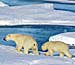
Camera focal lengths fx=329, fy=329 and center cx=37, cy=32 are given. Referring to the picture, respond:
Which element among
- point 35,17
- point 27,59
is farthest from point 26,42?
point 35,17

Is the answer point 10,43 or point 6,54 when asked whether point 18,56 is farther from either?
point 10,43

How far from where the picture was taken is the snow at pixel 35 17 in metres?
8.09

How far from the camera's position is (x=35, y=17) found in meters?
8.80

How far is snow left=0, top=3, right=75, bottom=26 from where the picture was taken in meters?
8.09

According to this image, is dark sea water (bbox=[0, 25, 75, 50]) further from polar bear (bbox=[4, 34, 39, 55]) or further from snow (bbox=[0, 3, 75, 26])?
polar bear (bbox=[4, 34, 39, 55])

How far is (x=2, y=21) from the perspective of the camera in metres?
7.94

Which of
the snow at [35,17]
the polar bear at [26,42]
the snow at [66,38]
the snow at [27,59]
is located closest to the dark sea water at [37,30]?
the snow at [35,17]

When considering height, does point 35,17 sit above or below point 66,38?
below

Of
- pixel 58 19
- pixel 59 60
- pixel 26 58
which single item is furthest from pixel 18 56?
pixel 58 19

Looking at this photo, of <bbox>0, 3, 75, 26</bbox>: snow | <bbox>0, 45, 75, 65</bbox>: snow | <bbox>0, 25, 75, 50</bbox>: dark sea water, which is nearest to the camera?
<bbox>0, 45, 75, 65</bbox>: snow

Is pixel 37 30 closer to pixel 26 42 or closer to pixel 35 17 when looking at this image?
pixel 35 17

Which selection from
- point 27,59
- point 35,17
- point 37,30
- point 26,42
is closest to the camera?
point 27,59

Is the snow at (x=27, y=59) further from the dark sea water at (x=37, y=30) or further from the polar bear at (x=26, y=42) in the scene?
the dark sea water at (x=37, y=30)

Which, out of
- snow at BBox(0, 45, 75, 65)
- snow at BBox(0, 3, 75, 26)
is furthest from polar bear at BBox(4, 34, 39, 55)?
snow at BBox(0, 3, 75, 26)
